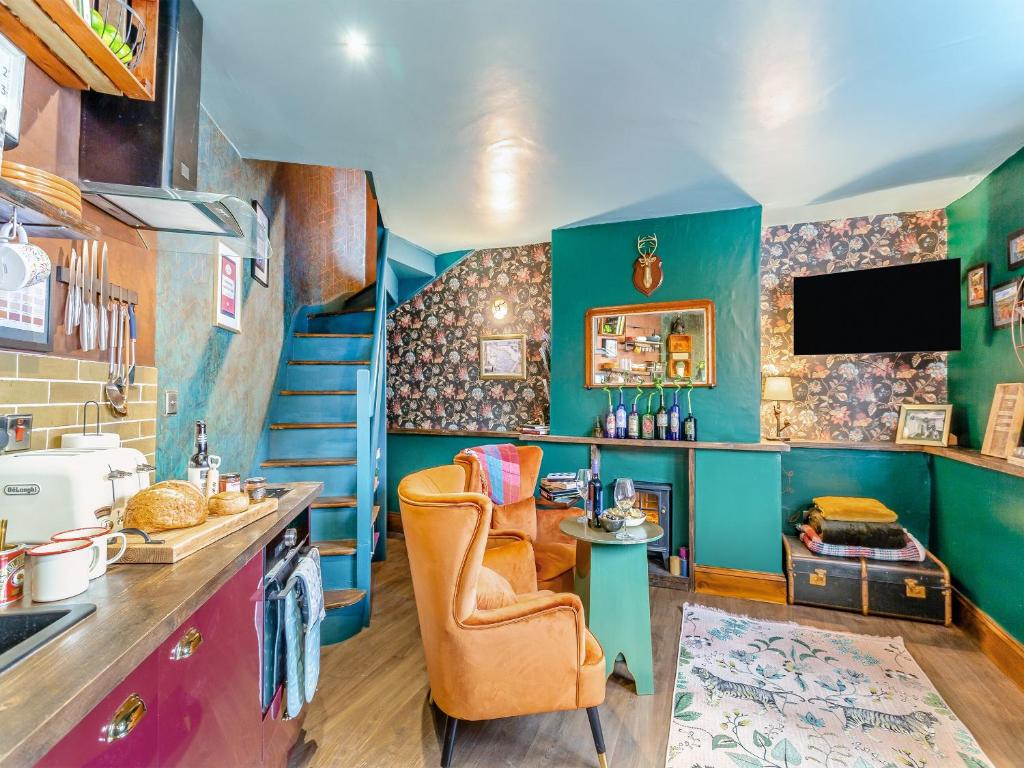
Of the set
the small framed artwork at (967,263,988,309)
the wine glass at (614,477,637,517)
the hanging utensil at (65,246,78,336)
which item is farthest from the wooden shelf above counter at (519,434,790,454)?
the hanging utensil at (65,246,78,336)

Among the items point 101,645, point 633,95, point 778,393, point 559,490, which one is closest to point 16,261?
point 101,645

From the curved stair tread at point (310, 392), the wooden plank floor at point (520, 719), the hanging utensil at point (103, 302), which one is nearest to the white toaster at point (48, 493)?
the hanging utensil at point (103, 302)

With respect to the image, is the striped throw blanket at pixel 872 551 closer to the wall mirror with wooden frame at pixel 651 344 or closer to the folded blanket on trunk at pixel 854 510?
the folded blanket on trunk at pixel 854 510

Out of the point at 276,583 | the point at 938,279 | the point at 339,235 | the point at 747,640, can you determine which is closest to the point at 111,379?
the point at 276,583

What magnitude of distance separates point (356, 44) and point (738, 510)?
339 centimetres

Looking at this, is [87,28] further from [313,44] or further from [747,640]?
[747,640]

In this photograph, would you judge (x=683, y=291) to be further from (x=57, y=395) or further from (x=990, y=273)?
(x=57, y=395)

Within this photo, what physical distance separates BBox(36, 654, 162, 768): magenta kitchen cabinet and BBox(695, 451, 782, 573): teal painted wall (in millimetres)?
3218

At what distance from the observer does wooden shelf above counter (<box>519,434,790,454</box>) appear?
129 inches

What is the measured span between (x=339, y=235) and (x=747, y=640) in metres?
4.05

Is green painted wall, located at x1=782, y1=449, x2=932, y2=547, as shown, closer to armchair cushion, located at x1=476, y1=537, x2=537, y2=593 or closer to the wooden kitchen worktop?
armchair cushion, located at x1=476, y1=537, x2=537, y2=593

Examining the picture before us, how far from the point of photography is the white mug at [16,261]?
990 millimetres

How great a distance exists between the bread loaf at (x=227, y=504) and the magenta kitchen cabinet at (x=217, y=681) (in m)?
0.20

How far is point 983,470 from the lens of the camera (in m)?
2.70
